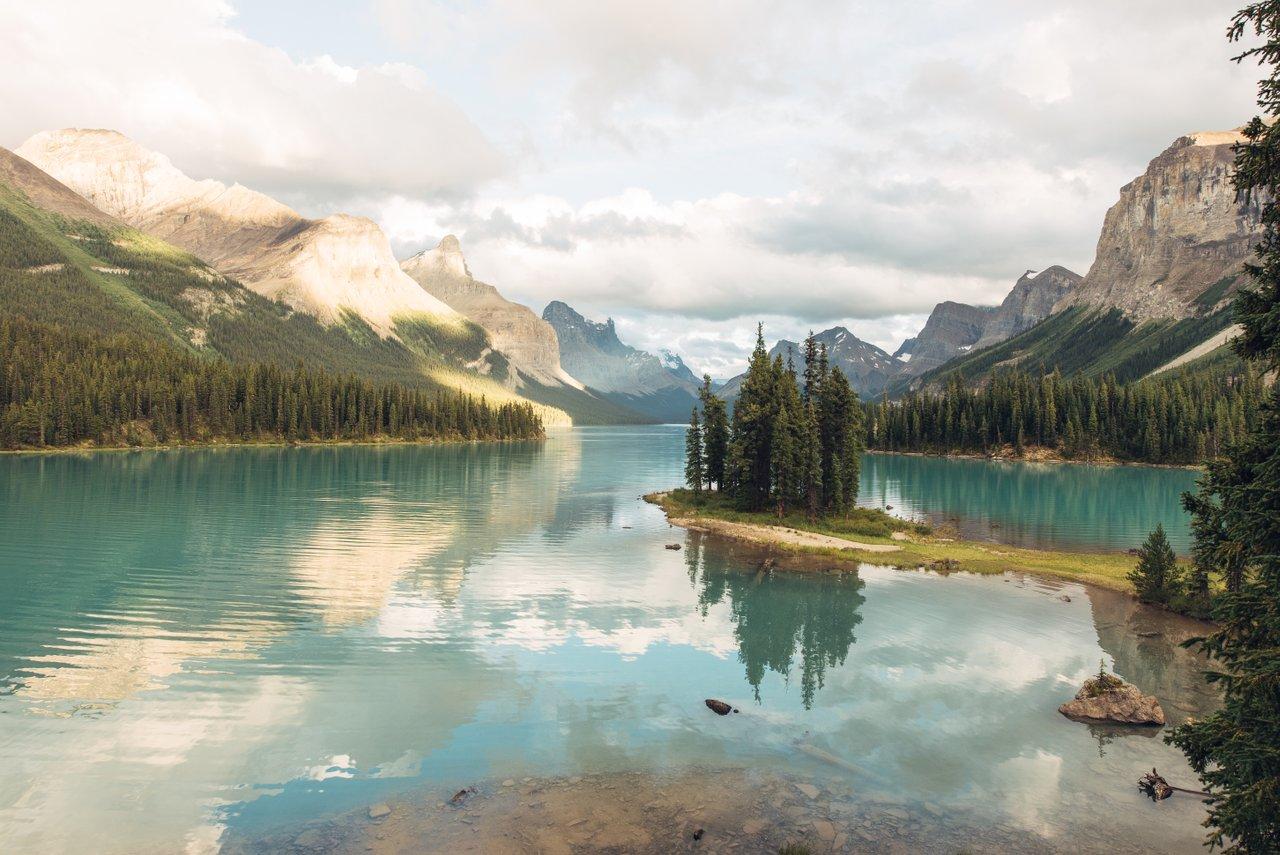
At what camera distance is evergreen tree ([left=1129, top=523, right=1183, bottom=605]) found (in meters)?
52.7

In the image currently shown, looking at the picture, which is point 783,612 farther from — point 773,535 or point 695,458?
point 695,458

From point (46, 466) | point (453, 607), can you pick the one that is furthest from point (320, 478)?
point (453, 607)

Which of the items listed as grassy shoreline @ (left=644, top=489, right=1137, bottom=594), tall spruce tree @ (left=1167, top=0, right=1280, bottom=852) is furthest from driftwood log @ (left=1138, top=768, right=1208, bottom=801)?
grassy shoreline @ (left=644, top=489, right=1137, bottom=594)

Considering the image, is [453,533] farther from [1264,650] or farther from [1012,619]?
[1264,650]

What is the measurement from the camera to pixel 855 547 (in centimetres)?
7300

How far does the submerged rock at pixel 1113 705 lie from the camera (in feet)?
104

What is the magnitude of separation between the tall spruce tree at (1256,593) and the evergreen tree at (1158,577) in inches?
1737

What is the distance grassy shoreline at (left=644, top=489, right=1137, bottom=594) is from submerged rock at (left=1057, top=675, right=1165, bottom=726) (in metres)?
30.1

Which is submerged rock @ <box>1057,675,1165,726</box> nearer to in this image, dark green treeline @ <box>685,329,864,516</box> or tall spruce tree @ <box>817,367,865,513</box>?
dark green treeline @ <box>685,329,864,516</box>

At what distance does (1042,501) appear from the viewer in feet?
396

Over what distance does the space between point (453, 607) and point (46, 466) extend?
130060 mm

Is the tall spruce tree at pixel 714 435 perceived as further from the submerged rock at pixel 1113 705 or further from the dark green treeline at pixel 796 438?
the submerged rock at pixel 1113 705

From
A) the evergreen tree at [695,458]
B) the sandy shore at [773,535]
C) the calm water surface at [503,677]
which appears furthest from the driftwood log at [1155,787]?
the evergreen tree at [695,458]

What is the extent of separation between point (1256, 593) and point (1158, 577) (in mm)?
46264
